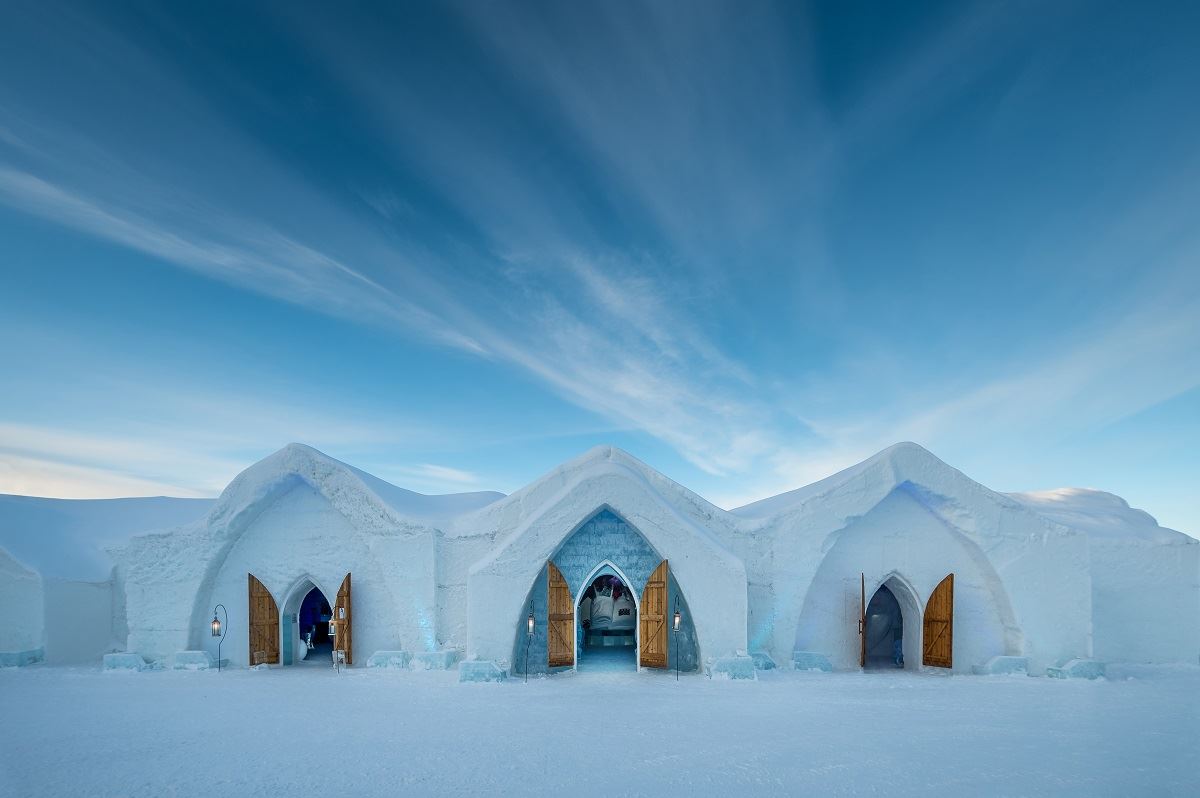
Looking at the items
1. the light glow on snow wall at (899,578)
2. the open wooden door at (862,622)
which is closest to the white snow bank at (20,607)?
the light glow on snow wall at (899,578)

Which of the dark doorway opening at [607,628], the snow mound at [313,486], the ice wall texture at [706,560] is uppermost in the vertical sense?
the snow mound at [313,486]

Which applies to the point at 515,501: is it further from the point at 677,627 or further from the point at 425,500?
the point at 677,627

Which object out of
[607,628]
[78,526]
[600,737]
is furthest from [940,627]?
[78,526]

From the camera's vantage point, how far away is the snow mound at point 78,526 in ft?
55.7

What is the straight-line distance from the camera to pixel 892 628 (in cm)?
1859

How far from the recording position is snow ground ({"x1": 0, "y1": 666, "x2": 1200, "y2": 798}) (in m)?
7.64

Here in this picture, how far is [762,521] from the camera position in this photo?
1546 centimetres

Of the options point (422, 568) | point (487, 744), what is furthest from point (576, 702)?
point (422, 568)

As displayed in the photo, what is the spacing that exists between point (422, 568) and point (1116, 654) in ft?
59.0

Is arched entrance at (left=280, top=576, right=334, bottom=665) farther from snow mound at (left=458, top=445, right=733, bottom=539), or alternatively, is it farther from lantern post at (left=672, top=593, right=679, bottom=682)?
lantern post at (left=672, top=593, right=679, bottom=682)

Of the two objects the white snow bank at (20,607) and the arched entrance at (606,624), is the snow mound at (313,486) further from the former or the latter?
the white snow bank at (20,607)

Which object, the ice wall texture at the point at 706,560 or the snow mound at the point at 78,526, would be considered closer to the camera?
the ice wall texture at the point at 706,560

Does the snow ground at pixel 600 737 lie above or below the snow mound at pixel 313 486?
below

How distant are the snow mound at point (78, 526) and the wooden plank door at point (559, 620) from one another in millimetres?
11308
